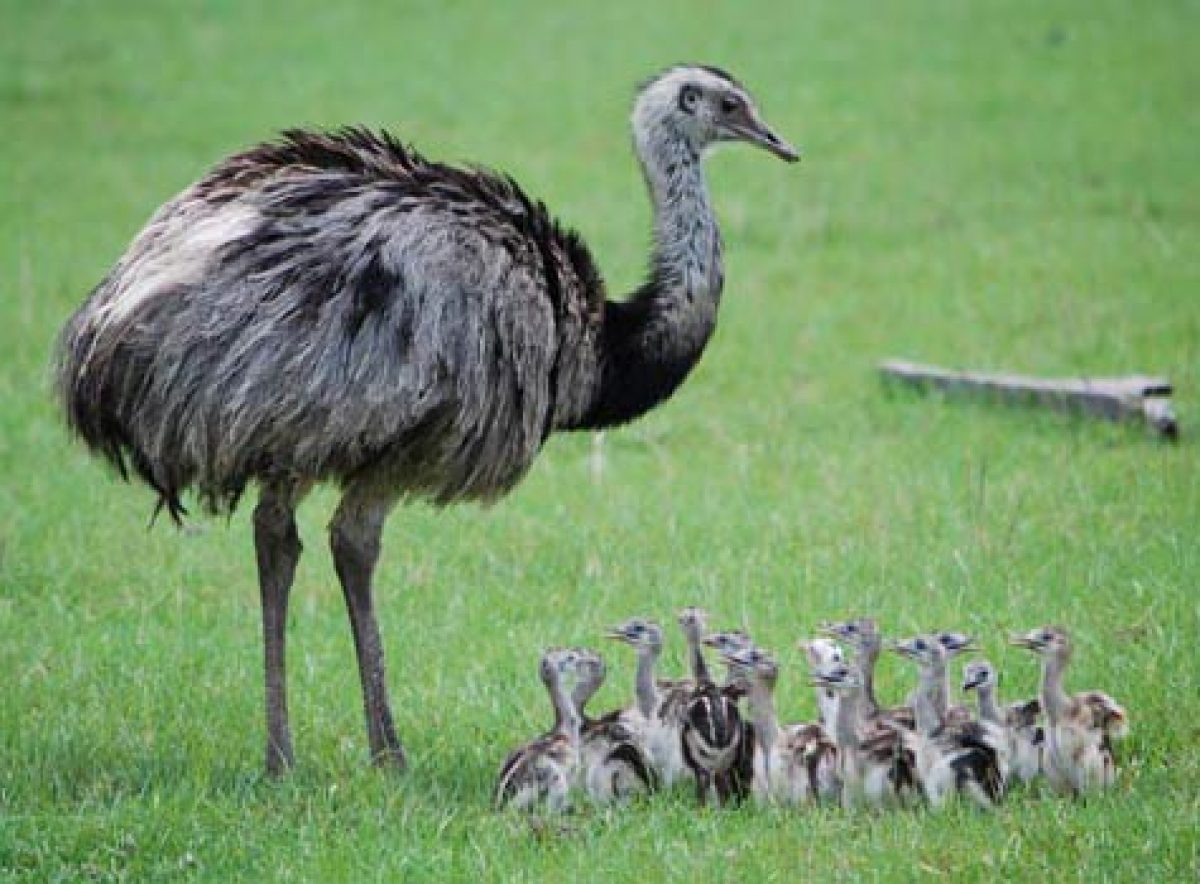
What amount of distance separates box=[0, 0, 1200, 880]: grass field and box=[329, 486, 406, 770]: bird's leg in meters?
0.26

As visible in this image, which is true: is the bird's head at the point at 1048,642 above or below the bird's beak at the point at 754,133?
below

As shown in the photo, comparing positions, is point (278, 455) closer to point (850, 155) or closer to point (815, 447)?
point (815, 447)

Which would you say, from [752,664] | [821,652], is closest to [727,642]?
[752,664]

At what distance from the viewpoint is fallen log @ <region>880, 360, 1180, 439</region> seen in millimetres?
10414

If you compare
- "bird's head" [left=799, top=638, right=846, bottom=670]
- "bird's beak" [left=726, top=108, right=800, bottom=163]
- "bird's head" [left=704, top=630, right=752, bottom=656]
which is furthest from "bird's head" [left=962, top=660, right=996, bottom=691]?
"bird's beak" [left=726, top=108, right=800, bottom=163]

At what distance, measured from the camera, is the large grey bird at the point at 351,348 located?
264 inches

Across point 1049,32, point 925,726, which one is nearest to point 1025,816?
point 925,726

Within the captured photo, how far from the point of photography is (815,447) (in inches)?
420

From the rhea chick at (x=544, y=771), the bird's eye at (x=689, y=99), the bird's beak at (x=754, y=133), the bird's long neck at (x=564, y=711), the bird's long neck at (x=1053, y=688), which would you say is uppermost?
the bird's eye at (x=689, y=99)

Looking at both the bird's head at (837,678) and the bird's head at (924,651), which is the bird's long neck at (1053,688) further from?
the bird's head at (837,678)

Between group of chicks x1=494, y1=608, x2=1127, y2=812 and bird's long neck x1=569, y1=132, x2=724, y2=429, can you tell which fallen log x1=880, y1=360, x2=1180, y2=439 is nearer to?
bird's long neck x1=569, y1=132, x2=724, y2=429

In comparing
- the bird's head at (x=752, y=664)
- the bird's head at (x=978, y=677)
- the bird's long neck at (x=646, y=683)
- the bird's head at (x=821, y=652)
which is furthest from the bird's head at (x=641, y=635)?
the bird's head at (x=978, y=677)

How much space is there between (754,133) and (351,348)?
1.92m

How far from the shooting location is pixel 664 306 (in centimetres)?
764
